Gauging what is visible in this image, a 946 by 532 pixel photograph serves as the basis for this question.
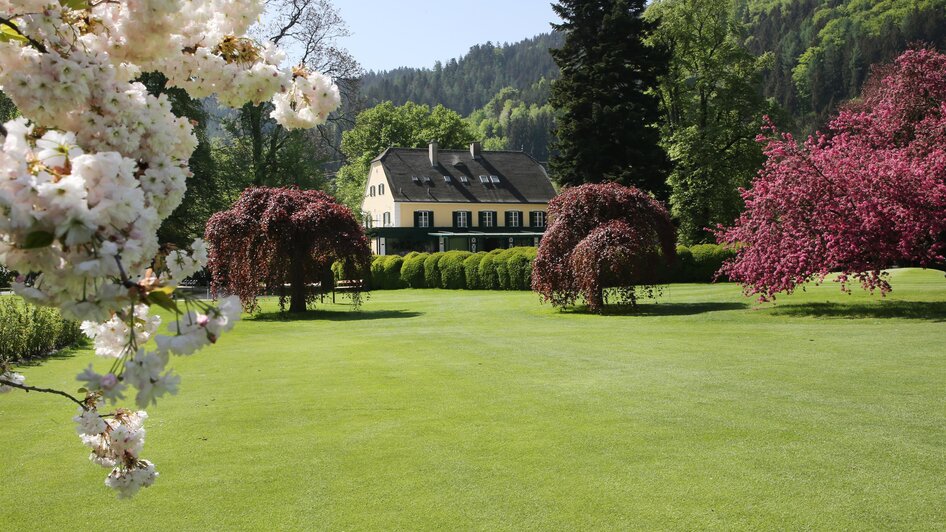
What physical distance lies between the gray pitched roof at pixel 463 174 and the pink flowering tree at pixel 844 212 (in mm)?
36845

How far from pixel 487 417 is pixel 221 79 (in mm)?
5318

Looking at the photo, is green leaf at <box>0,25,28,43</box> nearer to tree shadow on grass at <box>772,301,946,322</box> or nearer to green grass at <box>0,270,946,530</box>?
green grass at <box>0,270,946,530</box>

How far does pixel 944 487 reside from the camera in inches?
214

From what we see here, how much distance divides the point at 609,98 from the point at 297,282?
21.6 m

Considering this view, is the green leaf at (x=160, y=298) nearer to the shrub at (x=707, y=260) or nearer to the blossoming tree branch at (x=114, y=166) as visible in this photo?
the blossoming tree branch at (x=114, y=166)

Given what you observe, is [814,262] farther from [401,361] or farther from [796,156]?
[401,361]

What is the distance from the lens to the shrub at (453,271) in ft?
108

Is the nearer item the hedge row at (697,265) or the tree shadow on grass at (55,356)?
the tree shadow on grass at (55,356)

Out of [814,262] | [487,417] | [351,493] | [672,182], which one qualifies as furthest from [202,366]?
[672,182]

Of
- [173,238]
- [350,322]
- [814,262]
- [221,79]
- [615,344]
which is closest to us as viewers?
[221,79]

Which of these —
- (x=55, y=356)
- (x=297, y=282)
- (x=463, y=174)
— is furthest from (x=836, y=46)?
(x=55, y=356)

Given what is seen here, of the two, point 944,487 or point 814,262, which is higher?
point 814,262

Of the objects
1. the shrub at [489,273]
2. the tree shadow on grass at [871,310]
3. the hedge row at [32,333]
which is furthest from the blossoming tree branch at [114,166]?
the shrub at [489,273]

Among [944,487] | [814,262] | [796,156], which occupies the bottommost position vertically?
[944,487]
